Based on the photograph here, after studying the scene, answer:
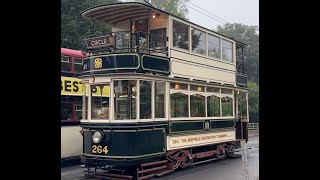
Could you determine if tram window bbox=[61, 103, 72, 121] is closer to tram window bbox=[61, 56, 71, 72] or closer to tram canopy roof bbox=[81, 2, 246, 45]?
tram window bbox=[61, 56, 71, 72]

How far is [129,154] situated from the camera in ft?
31.0

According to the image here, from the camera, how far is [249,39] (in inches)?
1764

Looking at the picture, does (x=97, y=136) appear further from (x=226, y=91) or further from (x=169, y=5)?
(x=169, y=5)

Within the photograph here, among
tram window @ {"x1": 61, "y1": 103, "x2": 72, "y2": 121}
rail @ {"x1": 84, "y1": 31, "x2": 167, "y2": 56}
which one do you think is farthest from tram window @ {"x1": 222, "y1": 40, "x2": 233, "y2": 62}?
tram window @ {"x1": 61, "y1": 103, "x2": 72, "y2": 121}

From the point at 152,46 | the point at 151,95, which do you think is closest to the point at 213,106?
the point at 152,46

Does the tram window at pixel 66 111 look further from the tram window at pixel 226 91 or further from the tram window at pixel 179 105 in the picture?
the tram window at pixel 226 91

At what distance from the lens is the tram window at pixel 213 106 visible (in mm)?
13031

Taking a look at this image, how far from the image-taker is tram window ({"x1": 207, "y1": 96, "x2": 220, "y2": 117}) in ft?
42.8

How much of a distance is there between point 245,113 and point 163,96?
22.7 feet

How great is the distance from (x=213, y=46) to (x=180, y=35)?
244 cm

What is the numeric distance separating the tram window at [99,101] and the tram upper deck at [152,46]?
0.51 m
